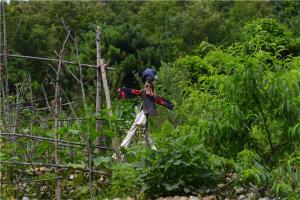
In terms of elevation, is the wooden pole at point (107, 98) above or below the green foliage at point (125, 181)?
above

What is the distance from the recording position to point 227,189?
463 cm

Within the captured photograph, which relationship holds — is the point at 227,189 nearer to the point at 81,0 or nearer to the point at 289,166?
the point at 289,166

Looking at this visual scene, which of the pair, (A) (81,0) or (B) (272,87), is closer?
(B) (272,87)

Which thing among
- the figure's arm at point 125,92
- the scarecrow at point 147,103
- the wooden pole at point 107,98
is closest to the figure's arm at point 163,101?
the scarecrow at point 147,103

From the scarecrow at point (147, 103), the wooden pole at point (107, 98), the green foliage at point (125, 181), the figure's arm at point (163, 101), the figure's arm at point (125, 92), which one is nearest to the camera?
the green foliage at point (125, 181)

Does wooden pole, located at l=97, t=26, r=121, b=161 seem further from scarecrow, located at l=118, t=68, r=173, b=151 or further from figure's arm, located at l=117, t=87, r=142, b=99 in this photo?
scarecrow, located at l=118, t=68, r=173, b=151

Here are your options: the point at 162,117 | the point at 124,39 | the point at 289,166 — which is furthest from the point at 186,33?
the point at 289,166

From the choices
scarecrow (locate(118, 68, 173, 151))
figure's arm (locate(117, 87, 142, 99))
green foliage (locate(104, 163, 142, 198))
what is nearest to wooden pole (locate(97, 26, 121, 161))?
green foliage (locate(104, 163, 142, 198))

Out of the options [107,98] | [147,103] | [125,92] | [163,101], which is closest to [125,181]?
[107,98]

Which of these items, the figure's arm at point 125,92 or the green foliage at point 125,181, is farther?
the figure's arm at point 125,92

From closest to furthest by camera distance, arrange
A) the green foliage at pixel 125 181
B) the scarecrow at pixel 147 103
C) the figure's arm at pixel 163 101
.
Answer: the green foliage at pixel 125 181
the figure's arm at pixel 163 101
the scarecrow at pixel 147 103

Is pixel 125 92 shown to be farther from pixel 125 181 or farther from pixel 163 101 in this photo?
pixel 125 181

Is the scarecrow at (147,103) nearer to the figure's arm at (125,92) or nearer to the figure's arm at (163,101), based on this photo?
the figure's arm at (163,101)

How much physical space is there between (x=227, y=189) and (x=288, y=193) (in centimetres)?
65
